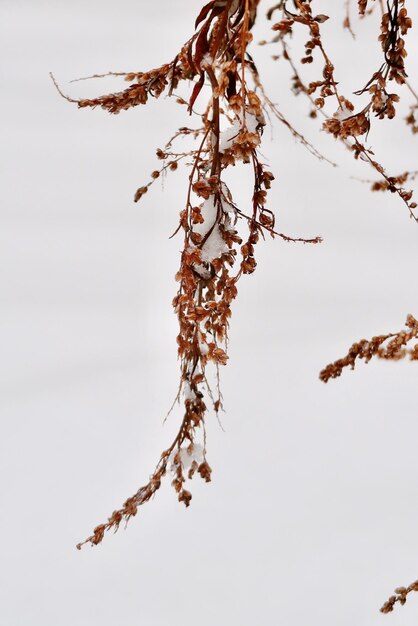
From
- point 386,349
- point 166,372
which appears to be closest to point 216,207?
point 386,349

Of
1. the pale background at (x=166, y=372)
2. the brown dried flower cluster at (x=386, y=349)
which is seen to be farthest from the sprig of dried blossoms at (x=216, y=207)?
the pale background at (x=166, y=372)

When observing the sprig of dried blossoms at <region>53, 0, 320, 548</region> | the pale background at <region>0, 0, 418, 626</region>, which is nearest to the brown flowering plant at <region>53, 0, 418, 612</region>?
the sprig of dried blossoms at <region>53, 0, 320, 548</region>

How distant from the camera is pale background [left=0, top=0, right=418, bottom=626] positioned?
1556 mm

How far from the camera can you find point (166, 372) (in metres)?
1.91

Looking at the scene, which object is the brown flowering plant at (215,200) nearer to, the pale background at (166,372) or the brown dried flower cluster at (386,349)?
the brown dried flower cluster at (386,349)

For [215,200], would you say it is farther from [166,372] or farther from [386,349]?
[166,372]

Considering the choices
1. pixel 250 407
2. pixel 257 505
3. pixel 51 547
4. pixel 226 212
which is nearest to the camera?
pixel 226 212

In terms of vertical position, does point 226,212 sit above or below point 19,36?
below

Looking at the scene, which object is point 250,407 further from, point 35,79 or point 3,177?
point 35,79

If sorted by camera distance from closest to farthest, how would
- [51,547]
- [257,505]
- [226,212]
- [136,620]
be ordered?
[226,212] → [136,620] → [51,547] → [257,505]

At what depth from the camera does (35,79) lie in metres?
1.96

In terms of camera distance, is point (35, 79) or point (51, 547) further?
point (35, 79)

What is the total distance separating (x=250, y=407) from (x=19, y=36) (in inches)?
55.6

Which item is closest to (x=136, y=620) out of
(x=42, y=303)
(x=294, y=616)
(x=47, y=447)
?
(x=294, y=616)
